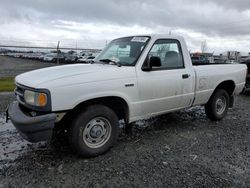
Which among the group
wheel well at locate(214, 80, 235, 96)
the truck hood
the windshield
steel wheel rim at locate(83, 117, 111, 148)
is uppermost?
the windshield

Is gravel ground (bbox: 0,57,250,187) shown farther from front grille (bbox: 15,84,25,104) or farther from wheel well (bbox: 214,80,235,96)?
wheel well (bbox: 214,80,235,96)

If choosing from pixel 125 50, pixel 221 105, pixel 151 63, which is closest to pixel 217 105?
pixel 221 105

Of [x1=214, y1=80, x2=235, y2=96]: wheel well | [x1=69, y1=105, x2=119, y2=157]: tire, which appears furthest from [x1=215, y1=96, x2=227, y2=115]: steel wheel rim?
[x1=69, y1=105, x2=119, y2=157]: tire

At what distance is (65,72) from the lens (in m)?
4.19

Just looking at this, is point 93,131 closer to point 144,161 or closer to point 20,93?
point 144,161

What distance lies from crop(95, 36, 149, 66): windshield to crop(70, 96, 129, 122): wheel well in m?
0.70

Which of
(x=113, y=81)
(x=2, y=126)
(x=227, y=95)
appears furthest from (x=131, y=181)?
(x=227, y=95)

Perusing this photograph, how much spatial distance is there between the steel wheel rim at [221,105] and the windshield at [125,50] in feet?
8.71

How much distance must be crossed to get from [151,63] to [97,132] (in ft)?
4.94

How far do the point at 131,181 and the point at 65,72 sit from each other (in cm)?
187

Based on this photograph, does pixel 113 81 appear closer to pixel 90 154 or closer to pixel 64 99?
pixel 64 99

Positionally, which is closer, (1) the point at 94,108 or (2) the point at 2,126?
(1) the point at 94,108

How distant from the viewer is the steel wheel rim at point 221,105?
6.58 meters

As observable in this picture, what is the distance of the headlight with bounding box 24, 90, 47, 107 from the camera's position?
3.75 m
